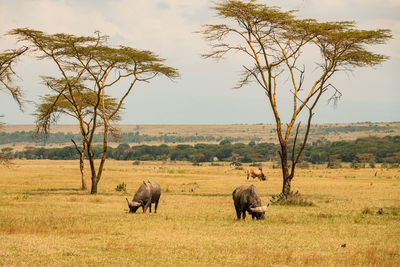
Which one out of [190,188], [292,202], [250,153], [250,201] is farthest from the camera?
[250,153]

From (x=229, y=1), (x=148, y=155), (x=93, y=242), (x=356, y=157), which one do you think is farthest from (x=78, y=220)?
(x=148, y=155)

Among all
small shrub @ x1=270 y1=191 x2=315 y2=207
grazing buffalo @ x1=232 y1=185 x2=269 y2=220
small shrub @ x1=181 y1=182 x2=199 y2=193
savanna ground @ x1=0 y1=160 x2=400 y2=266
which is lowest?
small shrub @ x1=181 y1=182 x2=199 y2=193

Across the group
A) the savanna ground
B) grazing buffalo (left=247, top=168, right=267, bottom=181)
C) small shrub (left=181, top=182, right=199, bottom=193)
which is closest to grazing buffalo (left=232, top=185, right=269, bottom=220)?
the savanna ground

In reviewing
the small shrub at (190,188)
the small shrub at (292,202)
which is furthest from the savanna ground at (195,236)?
the small shrub at (190,188)

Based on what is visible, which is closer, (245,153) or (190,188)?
(190,188)

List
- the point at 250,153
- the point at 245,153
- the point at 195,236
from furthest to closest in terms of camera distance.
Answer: the point at 245,153 < the point at 250,153 < the point at 195,236

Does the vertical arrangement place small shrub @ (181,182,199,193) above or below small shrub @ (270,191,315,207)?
below

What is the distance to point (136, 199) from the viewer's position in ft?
70.8

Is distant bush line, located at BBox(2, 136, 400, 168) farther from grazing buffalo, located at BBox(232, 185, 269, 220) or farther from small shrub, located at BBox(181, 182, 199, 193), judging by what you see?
grazing buffalo, located at BBox(232, 185, 269, 220)

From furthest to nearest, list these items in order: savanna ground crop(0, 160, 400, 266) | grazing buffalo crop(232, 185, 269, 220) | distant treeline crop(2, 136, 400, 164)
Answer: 1. distant treeline crop(2, 136, 400, 164)
2. grazing buffalo crop(232, 185, 269, 220)
3. savanna ground crop(0, 160, 400, 266)

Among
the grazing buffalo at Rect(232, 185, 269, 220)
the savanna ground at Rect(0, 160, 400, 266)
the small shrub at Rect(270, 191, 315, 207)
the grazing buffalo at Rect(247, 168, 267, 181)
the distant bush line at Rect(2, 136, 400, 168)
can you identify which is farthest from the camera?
the distant bush line at Rect(2, 136, 400, 168)

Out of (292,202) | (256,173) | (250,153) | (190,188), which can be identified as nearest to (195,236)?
(292,202)

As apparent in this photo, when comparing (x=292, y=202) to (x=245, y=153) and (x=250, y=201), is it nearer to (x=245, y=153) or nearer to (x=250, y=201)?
(x=250, y=201)

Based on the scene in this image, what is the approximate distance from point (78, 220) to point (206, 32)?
1714 centimetres
